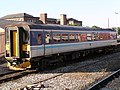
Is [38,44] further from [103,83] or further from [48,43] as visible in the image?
[103,83]

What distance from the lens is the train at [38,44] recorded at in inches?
627

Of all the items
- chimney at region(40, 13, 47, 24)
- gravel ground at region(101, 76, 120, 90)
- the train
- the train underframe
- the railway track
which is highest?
chimney at region(40, 13, 47, 24)

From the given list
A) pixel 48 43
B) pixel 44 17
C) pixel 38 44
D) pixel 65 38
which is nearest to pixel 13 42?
pixel 38 44

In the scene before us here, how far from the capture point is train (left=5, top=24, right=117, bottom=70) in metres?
15.9

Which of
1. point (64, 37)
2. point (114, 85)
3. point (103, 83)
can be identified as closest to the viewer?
point (114, 85)

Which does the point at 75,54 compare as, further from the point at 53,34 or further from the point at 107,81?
the point at 107,81

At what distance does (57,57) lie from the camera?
18.8 metres

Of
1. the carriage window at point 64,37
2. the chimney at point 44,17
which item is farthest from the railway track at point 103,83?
the chimney at point 44,17

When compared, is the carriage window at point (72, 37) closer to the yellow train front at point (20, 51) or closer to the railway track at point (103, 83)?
the yellow train front at point (20, 51)

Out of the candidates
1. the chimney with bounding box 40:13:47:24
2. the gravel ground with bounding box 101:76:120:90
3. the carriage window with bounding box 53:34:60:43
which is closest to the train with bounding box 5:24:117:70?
the carriage window with bounding box 53:34:60:43

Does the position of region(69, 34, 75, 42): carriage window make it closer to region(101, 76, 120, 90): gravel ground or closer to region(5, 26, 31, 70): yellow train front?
region(5, 26, 31, 70): yellow train front

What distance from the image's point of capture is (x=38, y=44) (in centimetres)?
1633

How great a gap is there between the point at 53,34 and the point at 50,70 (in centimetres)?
249

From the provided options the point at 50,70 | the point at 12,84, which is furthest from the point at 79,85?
the point at 50,70
